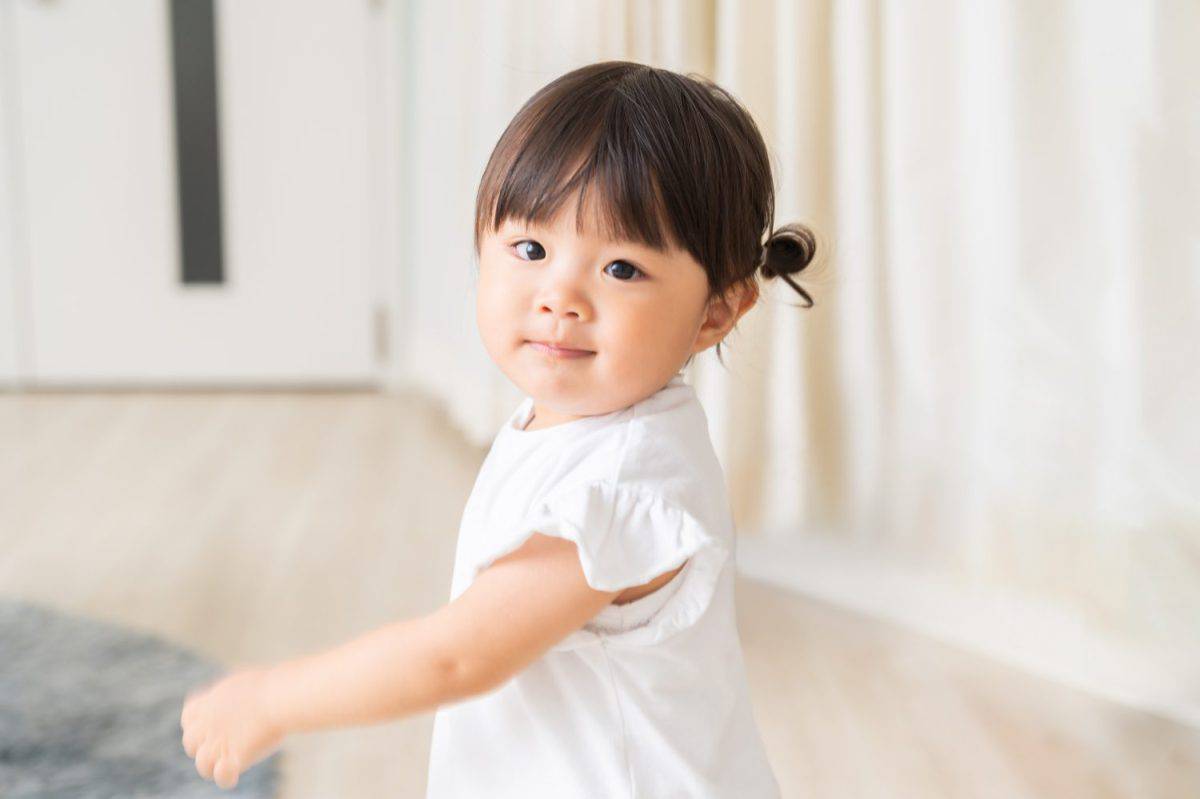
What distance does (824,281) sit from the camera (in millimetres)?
1638

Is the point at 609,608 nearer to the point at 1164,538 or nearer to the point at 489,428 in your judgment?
the point at 1164,538

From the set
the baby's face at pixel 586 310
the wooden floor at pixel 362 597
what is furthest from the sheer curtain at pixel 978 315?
the baby's face at pixel 586 310

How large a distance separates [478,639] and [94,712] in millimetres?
922

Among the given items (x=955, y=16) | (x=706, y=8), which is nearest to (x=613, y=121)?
(x=955, y=16)

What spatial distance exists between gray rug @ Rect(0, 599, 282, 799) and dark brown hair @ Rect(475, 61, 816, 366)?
78cm

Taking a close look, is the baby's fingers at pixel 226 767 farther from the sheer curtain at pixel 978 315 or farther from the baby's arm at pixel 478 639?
the sheer curtain at pixel 978 315

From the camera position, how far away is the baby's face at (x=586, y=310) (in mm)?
679

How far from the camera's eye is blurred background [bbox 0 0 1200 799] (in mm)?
1308

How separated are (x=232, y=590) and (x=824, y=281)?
91 centimetres

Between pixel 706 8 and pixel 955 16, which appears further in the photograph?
pixel 706 8

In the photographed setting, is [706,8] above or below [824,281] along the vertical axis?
above

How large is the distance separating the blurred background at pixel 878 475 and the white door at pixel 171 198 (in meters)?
0.77

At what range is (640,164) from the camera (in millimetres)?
663

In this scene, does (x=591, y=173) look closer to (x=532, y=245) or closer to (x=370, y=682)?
(x=532, y=245)
